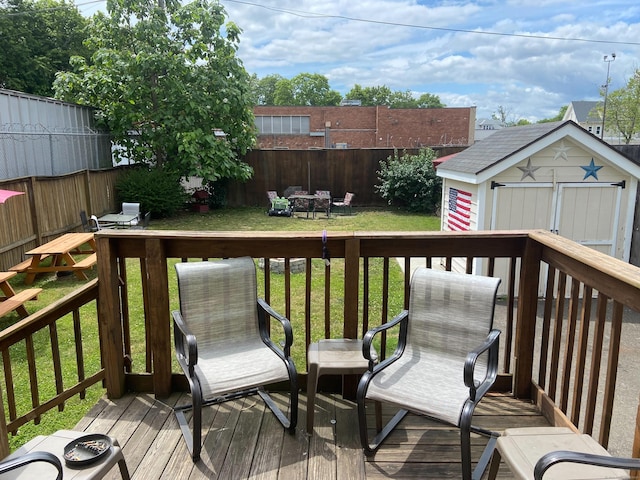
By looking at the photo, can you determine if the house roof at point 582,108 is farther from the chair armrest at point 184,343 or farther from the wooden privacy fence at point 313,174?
the chair armrest at point 184,343

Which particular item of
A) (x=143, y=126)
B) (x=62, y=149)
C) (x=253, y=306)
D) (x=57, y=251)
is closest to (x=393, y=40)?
(x=143, y=126)

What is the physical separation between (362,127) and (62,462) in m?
31.6

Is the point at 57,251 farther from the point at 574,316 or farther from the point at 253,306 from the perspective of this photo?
the point at 574,316

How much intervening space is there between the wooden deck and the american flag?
14.8 ft

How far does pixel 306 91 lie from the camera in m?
71.1

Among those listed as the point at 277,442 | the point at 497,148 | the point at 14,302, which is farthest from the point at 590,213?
the point at 14,302

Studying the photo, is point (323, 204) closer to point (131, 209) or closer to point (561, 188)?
point (131, 209)

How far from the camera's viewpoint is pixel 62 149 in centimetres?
979

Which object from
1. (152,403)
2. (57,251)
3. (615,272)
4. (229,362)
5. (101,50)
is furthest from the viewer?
(101,50)

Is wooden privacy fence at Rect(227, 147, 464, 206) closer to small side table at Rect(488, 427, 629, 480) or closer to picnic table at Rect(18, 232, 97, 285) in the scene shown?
picnic table at Rect(18, 232, 97, 285)

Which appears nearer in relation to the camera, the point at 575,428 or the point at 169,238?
the point at 575,428

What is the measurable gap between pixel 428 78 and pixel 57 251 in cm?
5005

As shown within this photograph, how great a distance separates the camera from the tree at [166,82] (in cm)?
1167

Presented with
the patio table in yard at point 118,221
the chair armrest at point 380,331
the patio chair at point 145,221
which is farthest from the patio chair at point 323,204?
the chair armrest at point 380,331
